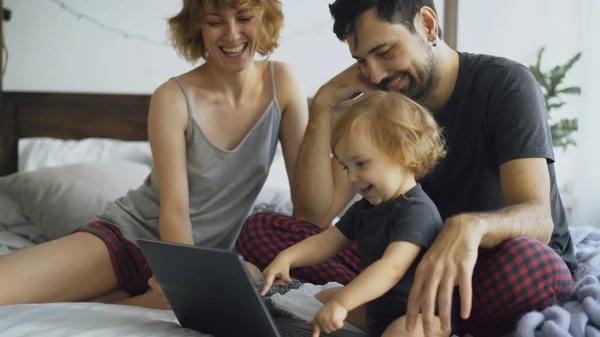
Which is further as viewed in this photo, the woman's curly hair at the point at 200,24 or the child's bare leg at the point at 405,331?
the woman's curly hair at the point at 200,24

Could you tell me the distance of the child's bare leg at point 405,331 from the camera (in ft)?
4.36

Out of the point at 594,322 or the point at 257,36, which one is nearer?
the point at 594,322

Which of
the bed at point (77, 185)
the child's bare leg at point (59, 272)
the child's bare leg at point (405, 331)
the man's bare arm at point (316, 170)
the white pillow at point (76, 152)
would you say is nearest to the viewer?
the child's bare leg at point (405, 331)

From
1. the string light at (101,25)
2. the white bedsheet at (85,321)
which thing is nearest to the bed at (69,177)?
the white bedsheet at (85,321)

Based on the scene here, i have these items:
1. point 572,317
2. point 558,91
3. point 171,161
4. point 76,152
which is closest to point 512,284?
point 572,317

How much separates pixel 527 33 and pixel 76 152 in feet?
6.49

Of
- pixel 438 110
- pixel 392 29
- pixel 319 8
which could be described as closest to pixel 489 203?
pixel 438 110

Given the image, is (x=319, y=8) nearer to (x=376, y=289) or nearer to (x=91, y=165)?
(x=91, y=165)

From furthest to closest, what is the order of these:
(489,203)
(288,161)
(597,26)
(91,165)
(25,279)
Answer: (597,26) < (91,165) < (288,161) < (25,279) < (489,203)

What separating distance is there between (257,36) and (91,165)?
1.12m

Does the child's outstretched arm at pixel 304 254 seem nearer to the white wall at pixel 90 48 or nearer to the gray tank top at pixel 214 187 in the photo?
the gray tank top at pixel 214 187

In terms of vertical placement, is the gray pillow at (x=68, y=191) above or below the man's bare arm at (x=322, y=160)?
below

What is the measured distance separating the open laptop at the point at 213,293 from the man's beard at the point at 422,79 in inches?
22.6

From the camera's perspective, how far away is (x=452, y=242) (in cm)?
129
